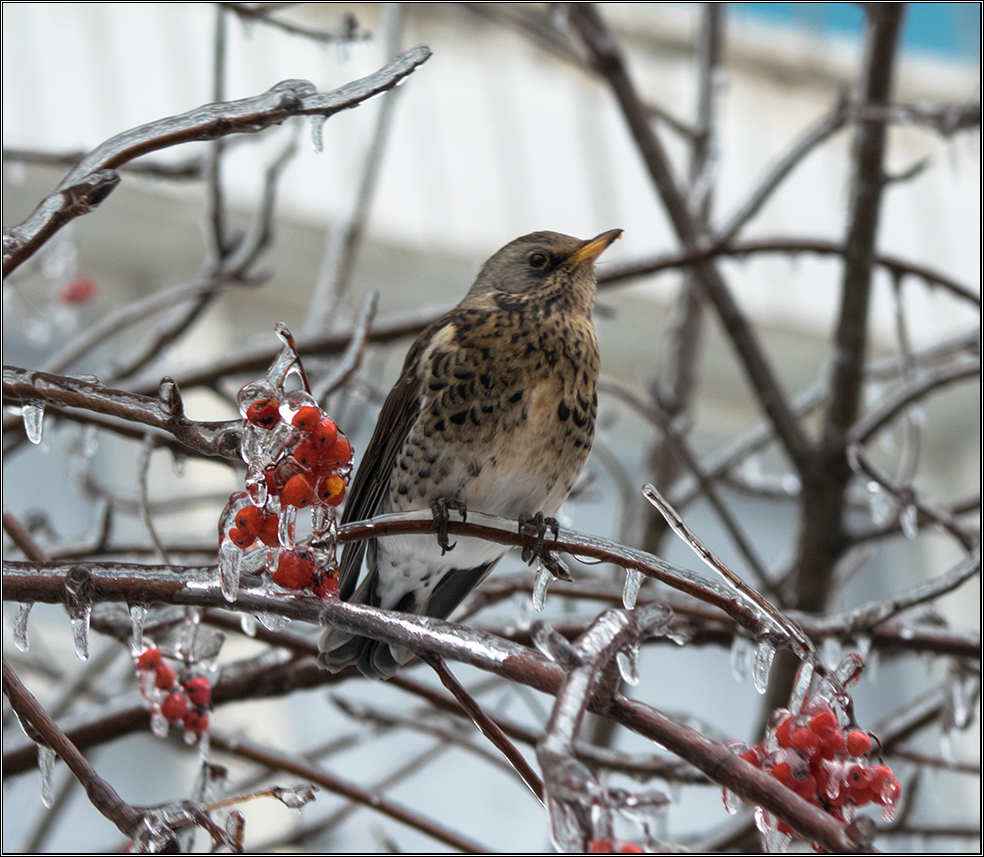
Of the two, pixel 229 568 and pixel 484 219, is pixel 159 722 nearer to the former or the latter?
pixel 229 568

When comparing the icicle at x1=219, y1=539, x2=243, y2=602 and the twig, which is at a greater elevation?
the icicle at x1=219, y1=539, x2=243, y2=602

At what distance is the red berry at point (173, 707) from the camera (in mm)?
972

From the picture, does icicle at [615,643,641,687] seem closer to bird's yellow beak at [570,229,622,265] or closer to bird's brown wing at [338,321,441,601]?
bird's brown wing at [338,321,441,601]

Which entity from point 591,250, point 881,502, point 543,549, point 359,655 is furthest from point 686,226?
point 543,549

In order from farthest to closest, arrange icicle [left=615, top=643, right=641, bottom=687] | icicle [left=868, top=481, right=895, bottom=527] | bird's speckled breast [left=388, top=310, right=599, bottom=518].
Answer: icicle [left=868, top=481, right=895, bottom=527]
bird's speckled breast [left=388, top=310, right=599, bottom=518]
icicle [left=615, top=643, right=641, bottom=687]

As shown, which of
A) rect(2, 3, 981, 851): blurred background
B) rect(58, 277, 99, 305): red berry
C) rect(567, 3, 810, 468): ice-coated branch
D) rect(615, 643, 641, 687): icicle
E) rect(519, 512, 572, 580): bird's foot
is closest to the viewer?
rect(615, 643, 641, 687): icicle

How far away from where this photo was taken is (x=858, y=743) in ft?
2.31

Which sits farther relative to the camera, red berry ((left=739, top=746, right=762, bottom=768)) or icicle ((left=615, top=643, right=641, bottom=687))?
red berry ((left=739, top=746, right=762, bottom=768))

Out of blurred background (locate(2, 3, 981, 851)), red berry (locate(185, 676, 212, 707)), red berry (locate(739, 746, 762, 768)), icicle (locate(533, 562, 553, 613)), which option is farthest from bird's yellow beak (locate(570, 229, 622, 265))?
blurred background (locate(2, 3, 981, 851))

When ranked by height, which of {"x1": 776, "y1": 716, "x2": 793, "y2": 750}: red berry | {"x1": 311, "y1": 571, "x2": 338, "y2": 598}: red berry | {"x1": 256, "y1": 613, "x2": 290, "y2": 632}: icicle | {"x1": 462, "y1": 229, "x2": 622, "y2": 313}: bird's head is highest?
{"x1": 462, "y1": 229, "x2": 622, "y2": 313}: bird's head

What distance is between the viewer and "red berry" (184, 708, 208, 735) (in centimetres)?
98

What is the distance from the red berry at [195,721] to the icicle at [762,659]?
505 mm

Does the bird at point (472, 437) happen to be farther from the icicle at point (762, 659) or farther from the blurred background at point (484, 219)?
the blurred background at point (484, 219)

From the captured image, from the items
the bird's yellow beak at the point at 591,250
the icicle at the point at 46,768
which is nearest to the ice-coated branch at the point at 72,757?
the icicle at the point at 46,768
